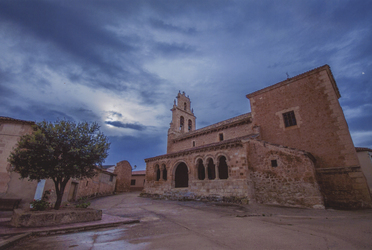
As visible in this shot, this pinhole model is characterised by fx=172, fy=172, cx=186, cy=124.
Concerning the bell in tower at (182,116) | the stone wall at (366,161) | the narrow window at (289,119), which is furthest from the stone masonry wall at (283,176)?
the bell in tower at (182,116)

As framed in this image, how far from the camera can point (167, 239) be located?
176 inches

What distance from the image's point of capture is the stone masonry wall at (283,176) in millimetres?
10992

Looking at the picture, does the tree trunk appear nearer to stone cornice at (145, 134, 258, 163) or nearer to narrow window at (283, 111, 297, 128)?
stone cornice at (145, 134, 258, 163)

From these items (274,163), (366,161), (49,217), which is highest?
(366,161)

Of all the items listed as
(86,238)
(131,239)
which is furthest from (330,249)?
(86,238)

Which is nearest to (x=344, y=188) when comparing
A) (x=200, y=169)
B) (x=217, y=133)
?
(x=200, y=169)

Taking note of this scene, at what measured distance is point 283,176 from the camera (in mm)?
12117

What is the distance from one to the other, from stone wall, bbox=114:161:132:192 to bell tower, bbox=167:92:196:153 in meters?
9.57

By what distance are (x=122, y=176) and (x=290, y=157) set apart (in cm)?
2554

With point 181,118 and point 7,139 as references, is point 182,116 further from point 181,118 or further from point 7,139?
point 7,139

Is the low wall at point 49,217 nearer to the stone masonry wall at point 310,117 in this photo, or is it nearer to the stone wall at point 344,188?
the stone wall at point 344,188

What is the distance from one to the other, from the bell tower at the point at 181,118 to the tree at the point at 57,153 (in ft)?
62.6

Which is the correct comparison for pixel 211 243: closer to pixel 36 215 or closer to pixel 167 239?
pixel 167 239

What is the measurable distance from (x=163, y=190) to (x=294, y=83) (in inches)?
658
